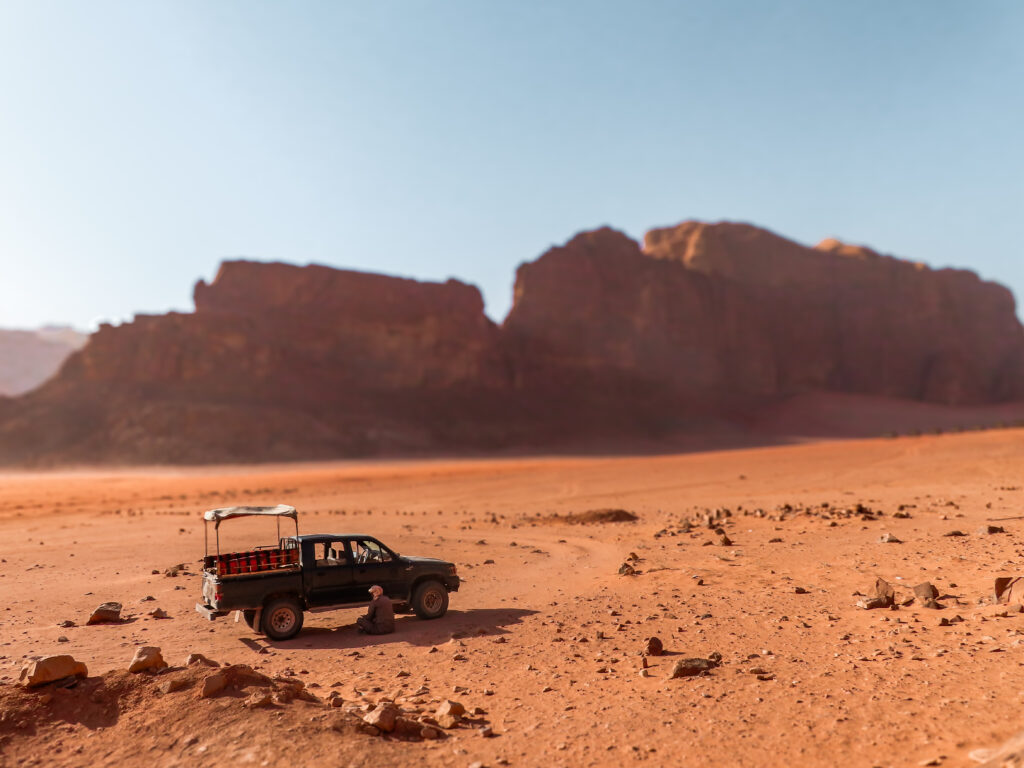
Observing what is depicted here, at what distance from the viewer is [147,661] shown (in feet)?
24.5

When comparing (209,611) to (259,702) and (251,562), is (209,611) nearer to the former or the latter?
(251,562)

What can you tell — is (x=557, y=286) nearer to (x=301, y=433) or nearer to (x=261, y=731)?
(x=301, y=433)

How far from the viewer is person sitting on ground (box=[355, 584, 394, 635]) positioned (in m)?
10.4

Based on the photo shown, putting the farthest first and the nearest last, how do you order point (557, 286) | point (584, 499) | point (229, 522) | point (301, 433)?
1. point (557, 286)
2. point (301, 433)
3. point (584, 499)
4. point (229, 522)

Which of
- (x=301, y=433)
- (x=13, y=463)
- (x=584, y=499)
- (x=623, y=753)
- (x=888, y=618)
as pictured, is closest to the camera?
(x=623, y=753)

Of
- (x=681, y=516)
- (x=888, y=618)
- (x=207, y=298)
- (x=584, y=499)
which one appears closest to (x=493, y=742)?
(x=888, y=618)

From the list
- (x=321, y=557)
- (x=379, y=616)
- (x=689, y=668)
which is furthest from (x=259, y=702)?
(x=321, y=557)

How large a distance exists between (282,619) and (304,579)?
580 millimetres

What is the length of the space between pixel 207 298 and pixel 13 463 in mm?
24486

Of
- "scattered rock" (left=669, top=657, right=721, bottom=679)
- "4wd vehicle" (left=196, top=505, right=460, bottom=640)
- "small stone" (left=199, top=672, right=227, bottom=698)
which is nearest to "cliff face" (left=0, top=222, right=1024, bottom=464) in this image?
"4wd vehicle" (left=196, top=505, right=460, bottom=640)

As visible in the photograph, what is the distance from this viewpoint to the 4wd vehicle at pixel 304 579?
32.9 feet

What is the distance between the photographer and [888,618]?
31.6ft

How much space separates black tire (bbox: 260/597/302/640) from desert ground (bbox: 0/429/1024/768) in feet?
0.76

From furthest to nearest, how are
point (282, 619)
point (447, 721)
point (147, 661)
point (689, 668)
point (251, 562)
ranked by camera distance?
1. point (251, 562)
2. point (282, 619)
3. point (689, 668)
4. point (147, 661)
5. point (447, 721)
